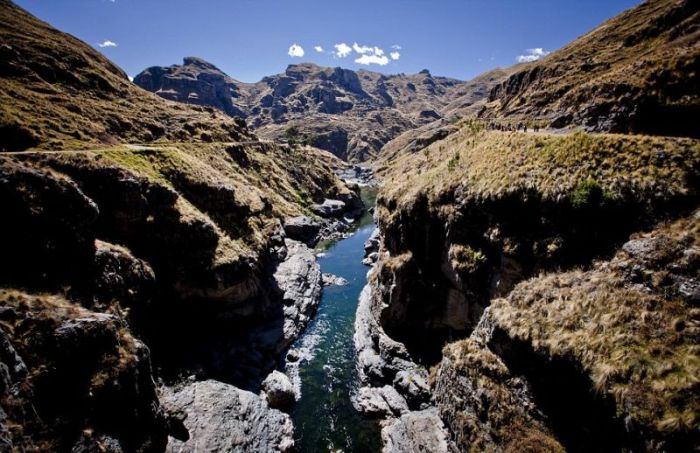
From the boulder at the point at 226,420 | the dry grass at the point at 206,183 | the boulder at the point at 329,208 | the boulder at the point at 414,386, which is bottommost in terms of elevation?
the boulder at the point at 226,420

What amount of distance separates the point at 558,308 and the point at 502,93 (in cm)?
15890

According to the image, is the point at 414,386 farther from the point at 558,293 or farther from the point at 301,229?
the point at 301,229

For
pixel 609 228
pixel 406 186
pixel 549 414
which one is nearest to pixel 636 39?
pixel 406 186

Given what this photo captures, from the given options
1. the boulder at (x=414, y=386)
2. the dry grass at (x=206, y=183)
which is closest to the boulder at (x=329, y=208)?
the dry grass at (x=206, y=183)

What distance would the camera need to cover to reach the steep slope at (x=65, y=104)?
164ft

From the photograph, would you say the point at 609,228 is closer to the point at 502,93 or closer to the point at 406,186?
the point at 406,186

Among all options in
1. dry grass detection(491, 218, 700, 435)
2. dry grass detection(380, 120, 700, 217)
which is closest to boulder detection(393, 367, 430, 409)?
dry grass detection(491, 218, 700, 435)

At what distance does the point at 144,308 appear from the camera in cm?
3256

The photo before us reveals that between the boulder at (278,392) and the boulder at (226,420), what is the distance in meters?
0.94

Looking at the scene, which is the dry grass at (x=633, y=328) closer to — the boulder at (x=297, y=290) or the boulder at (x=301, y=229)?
the boulder at (x=297, y=290)

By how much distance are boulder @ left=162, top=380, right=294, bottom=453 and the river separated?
7.04 feet

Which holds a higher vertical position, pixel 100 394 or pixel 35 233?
pixel 35 233

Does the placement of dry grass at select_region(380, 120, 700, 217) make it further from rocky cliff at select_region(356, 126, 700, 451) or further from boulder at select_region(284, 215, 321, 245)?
boulder at select_region(284, 215, 321, 245)

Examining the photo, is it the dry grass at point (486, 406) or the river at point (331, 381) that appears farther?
the river at point (331, 381)
